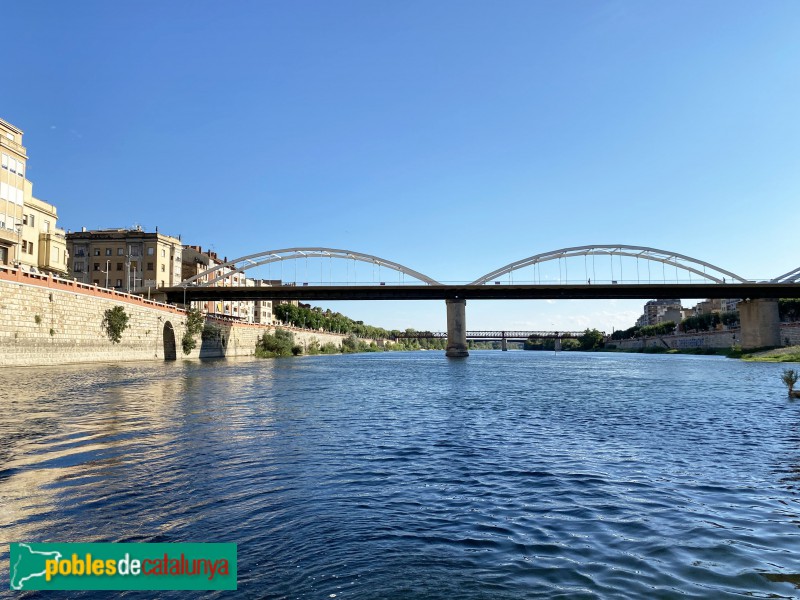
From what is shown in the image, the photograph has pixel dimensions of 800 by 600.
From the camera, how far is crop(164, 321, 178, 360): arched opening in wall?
256 ft

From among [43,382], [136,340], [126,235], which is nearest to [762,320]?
[136,340]

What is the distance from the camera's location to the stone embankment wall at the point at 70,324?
44.2m

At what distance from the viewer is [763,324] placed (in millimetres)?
100062

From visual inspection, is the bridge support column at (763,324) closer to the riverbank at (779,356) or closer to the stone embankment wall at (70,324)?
the riverbank at (779,356)

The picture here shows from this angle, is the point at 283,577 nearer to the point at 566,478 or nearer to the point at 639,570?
the point at 639,570

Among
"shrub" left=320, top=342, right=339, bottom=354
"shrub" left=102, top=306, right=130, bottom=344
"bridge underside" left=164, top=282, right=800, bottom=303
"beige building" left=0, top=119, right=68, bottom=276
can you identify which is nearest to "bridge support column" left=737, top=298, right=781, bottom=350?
"bridge underside" left=164, top=282, right=800, bottom=303

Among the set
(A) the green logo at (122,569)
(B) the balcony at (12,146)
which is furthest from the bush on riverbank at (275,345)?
(A) the green logo at (122,569)

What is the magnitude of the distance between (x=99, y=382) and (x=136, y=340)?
3663cm

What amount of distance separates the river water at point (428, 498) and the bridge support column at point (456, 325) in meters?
85.0

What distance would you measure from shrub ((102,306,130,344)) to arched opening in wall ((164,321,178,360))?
1572 centimetres

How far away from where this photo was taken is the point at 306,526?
328 inches

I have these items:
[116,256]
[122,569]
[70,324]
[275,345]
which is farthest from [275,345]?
[122,569]

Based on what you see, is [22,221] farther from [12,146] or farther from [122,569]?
[122,569]

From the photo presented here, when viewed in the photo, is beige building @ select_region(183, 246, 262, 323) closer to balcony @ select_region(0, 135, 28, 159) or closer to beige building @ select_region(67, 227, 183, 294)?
beige building @ select_region(67, 227, 183, 294)
